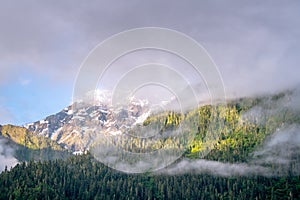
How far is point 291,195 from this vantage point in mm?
188750

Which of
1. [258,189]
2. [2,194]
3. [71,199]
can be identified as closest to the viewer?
[2,194]

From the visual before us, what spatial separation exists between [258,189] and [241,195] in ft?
48.7

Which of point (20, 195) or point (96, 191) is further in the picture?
point (96, 191)

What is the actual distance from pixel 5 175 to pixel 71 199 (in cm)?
3953

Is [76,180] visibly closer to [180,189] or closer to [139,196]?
[139,196]

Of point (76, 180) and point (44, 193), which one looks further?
point (76, 180)

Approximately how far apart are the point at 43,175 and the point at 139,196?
53386mm

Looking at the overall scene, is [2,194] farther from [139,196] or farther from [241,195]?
[241,195]

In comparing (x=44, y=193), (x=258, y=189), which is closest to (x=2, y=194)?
(x=44, y=193)

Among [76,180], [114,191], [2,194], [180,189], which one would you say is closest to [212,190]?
[180,189]

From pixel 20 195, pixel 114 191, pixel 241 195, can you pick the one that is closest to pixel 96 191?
pixel 114 191

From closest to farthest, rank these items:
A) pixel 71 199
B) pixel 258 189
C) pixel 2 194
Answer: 1. pixel 2 194
2. pixel 71 199
3. pixel 258 189

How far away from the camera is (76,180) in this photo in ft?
650

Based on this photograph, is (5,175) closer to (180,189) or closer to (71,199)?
(71,199)
